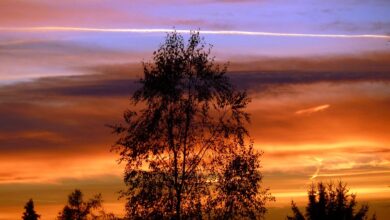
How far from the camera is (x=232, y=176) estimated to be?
61.4m

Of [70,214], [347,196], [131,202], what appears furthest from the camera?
[70,214]

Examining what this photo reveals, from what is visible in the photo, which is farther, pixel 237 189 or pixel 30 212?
pixel 30 212

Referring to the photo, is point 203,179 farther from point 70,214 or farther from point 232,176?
point 70,214

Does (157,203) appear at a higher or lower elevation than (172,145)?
lower

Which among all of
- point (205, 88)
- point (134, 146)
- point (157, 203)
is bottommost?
point (157, 203)

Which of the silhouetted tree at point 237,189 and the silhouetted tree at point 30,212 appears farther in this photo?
the silhouetted tree at point 30,212

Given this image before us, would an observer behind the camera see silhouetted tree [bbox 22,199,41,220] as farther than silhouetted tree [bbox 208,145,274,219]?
Yes

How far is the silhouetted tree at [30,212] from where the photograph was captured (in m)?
132

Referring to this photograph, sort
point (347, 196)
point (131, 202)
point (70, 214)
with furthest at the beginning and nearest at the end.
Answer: point (70, 214), point (347, 196), point (131, 202)

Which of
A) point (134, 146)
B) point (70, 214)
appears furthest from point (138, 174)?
point (70, 214)

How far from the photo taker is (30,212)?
133500mm

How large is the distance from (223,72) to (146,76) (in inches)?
209

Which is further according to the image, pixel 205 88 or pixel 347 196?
pixel 347 196

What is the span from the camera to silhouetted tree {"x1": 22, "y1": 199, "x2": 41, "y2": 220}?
434 feet
